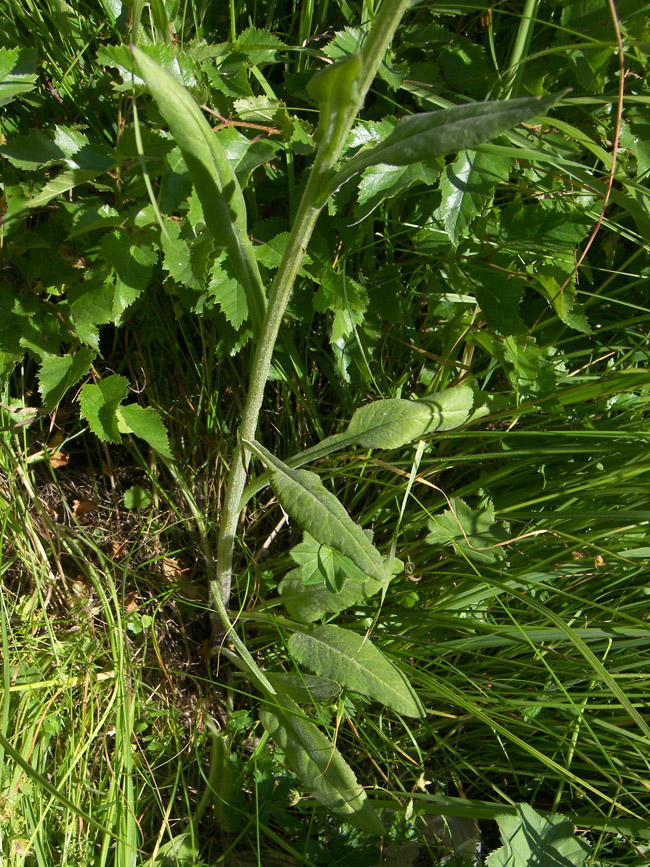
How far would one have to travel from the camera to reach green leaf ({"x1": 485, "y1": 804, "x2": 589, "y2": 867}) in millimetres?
1300

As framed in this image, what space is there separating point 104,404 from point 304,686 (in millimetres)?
745

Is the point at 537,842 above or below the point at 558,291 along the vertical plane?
below

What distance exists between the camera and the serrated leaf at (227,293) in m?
1.30

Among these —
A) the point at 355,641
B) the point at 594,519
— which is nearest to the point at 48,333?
the point at 355,641

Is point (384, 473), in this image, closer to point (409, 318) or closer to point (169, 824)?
point (409, 318)

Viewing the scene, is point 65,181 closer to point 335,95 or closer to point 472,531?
point 335,95

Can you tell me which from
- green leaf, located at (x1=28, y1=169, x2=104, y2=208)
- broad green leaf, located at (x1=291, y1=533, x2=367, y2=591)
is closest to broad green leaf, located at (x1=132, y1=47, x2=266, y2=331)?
green leaf, located at (x1=28, y1=169, x2=104, y2=208)

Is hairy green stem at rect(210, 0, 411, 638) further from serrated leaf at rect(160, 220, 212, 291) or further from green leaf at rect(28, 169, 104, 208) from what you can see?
green leaf at rect(28, 169, 104, 208)

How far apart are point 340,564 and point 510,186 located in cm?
88

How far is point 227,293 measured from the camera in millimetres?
1311

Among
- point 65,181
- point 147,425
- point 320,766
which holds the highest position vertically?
point 65,181

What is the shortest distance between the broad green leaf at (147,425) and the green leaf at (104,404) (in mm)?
38

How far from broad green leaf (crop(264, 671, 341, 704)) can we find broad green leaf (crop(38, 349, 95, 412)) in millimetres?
769

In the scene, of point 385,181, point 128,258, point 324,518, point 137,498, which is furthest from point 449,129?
point 137,498
